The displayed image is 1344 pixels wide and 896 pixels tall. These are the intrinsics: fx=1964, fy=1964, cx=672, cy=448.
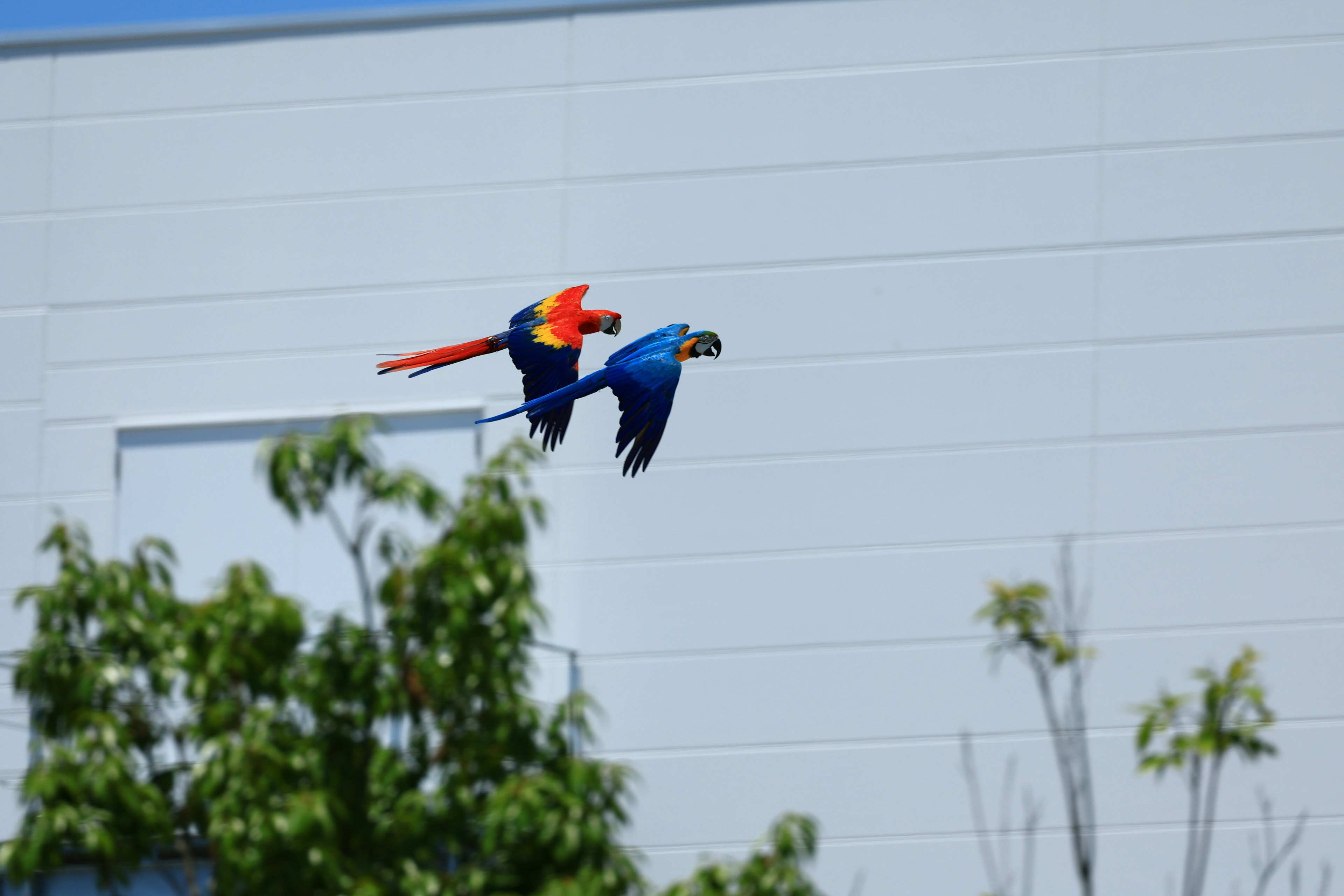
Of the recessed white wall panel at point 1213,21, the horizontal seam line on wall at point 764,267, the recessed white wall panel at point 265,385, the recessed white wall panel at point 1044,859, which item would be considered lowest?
the recessed white wall panel at point 1044,859

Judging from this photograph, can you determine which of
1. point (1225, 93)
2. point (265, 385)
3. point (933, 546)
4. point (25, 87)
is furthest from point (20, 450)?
point (1225, 93)

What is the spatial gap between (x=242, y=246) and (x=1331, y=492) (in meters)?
6.10

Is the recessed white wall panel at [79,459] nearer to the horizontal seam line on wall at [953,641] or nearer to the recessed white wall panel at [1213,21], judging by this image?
the horizontal seam line on wall at [953,641]

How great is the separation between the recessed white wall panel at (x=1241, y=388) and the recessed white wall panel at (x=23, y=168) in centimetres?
612

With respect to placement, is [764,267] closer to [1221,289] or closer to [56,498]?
[1221,289]

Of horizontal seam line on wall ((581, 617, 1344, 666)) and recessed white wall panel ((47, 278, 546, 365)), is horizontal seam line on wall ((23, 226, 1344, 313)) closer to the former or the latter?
recessed white wall panel ((47, 278, 546, 365))

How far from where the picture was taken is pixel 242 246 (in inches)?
413

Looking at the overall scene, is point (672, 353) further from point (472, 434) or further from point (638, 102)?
point (472, 434)

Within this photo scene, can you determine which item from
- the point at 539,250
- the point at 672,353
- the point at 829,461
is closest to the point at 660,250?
the point at 539,250

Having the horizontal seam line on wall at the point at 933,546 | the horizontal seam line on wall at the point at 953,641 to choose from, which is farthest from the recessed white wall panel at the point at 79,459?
the horizontal seam line on wall at the point at 953,641

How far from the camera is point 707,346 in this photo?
2559mm

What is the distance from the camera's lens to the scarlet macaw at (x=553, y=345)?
257 cm

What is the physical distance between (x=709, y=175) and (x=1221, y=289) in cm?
296

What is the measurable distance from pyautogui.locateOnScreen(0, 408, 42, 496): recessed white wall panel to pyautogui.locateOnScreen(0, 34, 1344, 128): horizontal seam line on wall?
77.9 inches
